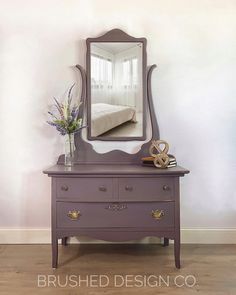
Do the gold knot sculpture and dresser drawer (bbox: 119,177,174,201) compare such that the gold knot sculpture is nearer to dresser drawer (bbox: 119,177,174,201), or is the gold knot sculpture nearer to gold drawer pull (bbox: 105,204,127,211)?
dresser drawer (bbox: 119,177,174,201)

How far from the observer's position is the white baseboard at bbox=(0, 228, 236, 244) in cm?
327

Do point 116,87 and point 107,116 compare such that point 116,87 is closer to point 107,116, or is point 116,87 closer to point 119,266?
point 107,116

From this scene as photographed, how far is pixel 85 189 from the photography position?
269 cm

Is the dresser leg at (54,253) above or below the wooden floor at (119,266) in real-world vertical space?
above

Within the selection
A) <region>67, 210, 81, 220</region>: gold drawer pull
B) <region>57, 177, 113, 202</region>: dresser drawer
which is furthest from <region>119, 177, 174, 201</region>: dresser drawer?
<region>67, 210, 81, 220</region>: gold drawer pull

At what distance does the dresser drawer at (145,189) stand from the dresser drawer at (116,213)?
5 cm

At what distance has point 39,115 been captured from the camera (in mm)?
3244

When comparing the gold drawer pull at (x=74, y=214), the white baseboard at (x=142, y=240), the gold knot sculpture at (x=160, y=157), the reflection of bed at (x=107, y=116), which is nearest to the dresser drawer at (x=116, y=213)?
the gold drawer pull at (x=74, y=214)

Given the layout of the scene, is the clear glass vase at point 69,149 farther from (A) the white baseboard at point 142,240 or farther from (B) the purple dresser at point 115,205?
(A) the white baseboard at point 142,240

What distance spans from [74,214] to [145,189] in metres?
0.60

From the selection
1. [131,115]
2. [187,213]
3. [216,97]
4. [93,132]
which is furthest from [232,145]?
[93,132]

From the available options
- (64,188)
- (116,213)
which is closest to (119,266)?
(116,213)

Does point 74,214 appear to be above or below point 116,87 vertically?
below

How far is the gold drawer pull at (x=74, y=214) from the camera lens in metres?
2.70
